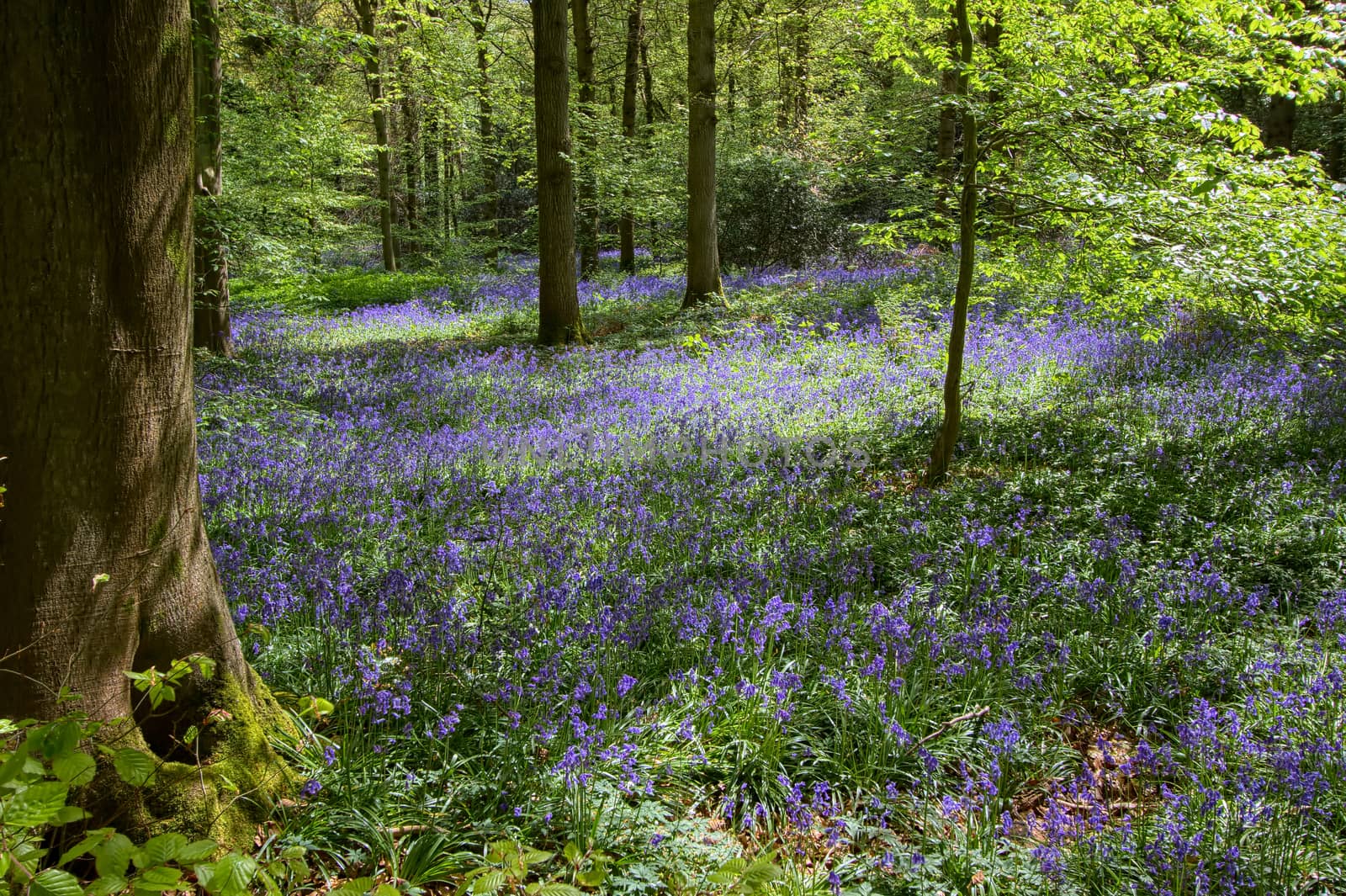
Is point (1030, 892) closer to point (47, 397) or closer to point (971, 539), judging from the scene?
point (971, 539)

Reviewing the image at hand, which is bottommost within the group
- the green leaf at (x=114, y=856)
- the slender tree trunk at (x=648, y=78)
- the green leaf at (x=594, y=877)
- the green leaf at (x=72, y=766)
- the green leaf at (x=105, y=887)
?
the green leaf at (x=594, y=877)

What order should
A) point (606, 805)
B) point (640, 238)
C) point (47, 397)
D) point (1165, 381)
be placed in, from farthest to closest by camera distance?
point (640, 238) < point (1165, 381) < point (606, 805) < point (47, 397)

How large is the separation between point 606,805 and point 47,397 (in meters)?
2.16

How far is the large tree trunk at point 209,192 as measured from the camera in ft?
24.4

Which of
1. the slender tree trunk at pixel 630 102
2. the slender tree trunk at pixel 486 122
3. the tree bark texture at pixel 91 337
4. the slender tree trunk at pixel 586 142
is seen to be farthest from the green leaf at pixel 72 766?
the slender tree trunk at pixel 486 122

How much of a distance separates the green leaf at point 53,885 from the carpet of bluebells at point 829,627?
1067 millimetres

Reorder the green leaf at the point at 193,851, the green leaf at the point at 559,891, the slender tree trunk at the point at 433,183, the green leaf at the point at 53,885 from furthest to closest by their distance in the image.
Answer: the slender tree trunk at the point at 433,183, the green leaf at the point at 559,891, the green leaf at the point at 193,851, the green leaf at the point at 53,885

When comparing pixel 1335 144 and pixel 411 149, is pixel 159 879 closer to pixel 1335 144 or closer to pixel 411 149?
pixel 1335 144

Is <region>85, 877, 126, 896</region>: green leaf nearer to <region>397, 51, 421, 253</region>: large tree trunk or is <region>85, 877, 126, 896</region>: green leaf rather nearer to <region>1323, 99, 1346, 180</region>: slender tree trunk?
<region>397, 51, 421, 253</region>: large tree trunk

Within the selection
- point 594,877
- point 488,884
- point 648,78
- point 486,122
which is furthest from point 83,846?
point 648,78

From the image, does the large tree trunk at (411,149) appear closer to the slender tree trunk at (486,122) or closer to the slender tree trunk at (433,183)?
the slender tree trunk at (433,183)

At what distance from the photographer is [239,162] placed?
43.0ft

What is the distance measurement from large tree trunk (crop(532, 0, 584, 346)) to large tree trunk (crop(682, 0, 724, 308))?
9.01ft

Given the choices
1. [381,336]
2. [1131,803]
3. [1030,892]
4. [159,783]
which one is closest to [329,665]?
[159,783]
